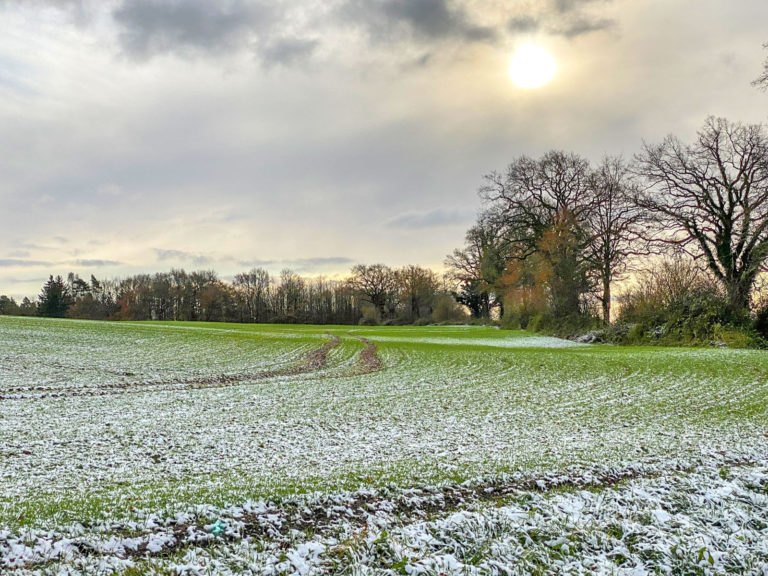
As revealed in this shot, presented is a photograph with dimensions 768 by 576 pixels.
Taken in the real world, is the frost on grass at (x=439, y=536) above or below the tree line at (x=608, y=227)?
below

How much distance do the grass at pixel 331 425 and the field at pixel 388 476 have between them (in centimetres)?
7

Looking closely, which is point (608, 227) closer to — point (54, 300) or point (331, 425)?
point (331, 425)

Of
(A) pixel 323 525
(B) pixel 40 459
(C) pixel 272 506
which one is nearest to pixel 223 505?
(C) pixel 272 506

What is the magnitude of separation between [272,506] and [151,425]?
6.50m

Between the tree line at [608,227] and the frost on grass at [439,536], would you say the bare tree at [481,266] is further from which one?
the frost on grass at [439,536]

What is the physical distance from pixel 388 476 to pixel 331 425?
4259 mm

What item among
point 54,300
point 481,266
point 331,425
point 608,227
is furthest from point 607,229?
point 54,300

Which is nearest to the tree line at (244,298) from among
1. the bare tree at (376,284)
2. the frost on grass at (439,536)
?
the bare tree at (376,284)

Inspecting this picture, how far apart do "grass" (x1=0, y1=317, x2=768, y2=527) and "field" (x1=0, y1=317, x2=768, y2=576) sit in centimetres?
7

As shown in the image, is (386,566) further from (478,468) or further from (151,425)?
(151,425)

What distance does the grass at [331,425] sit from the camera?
6250 mm

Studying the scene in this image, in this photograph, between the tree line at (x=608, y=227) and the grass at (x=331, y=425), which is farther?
the tree line at (x=608, y=227)

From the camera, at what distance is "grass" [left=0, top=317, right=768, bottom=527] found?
20.5 ft

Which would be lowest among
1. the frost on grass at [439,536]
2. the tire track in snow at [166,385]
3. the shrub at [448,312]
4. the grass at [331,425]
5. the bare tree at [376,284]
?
the tire track in snow at [166,385]
